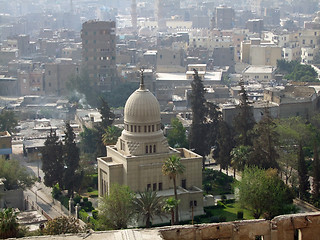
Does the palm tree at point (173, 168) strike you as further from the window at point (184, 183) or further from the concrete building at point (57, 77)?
the concrete building at point (57, 77)

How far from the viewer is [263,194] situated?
55.7 m

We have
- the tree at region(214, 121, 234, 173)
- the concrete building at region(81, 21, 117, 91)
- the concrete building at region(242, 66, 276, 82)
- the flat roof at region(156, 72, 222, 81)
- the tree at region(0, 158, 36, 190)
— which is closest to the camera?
the tree at region(0, 158, 36, 190)

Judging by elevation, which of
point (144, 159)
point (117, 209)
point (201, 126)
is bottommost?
point (117, 209)

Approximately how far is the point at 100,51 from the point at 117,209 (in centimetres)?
6944

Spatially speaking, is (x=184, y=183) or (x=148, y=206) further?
(x=184, y=183)

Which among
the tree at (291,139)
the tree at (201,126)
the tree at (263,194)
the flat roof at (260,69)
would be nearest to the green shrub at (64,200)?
the tree at (263,194)

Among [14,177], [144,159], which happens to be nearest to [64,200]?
[14,177]

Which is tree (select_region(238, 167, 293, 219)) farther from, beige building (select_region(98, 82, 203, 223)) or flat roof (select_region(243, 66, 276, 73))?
flat roof (select_region(243, 66, 276, 73))

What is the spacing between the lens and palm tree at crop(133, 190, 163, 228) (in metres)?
54.1

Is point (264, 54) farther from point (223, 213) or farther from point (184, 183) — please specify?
point (223, 213)

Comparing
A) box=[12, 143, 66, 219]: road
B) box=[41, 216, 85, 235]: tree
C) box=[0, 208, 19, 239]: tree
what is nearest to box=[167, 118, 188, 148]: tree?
box=[12, 143, 66, 219]: road

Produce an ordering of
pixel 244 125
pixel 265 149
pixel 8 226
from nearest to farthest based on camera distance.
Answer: pixel 8 226 < pixel 265 149 < pixel 244 125

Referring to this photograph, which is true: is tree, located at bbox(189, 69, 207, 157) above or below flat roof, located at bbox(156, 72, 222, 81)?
above

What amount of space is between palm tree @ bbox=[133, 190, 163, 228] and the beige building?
312 centimetres
